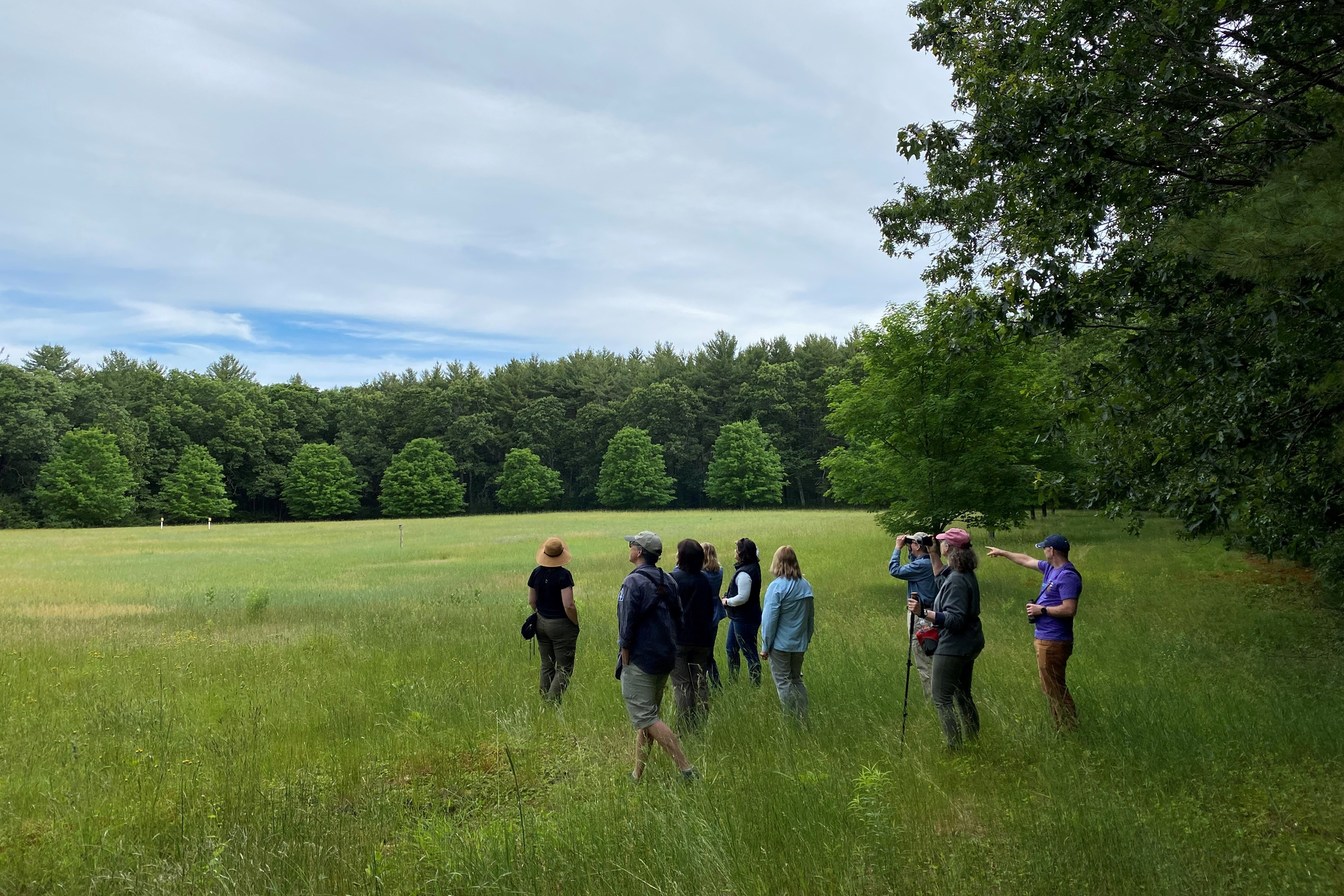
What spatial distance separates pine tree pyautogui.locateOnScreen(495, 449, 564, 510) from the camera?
8525 centimetres

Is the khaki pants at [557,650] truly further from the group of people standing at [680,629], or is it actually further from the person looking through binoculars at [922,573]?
the person looking through binoculars at [922,573]

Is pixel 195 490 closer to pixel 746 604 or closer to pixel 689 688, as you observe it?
pixel 746 604

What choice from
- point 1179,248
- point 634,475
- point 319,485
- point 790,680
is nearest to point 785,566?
point 790,680

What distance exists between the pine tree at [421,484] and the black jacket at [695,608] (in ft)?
262

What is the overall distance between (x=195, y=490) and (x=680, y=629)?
8389cm

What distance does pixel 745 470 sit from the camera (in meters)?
83.8

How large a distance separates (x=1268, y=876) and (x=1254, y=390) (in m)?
4.39

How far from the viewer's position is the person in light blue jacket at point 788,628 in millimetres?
7418

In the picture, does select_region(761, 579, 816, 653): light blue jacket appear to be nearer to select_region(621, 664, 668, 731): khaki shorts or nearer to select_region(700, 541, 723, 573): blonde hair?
select_region(700, 541, 723, 573): blonde hair

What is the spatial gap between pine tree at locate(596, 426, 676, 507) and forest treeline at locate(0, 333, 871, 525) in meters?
3.85

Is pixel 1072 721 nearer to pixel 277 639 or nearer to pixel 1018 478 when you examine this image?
pixel 1018 478

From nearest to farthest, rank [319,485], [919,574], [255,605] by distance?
[919,574] < [255,605] < [319,485]

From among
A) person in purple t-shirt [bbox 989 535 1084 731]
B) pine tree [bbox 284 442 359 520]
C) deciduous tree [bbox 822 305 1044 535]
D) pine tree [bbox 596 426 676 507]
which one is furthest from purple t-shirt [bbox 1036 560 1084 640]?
pine tree [bbox 284 442 359 520]

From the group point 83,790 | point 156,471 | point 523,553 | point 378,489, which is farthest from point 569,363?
point 83,790
